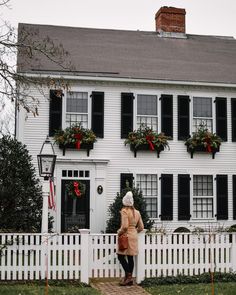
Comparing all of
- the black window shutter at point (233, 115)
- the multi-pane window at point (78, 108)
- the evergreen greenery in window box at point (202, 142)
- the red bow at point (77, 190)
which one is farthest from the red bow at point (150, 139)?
the black window shutter at point (233, 115)

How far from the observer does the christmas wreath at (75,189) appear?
57.8ft

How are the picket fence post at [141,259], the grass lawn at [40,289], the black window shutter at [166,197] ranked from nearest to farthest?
the grass lawn at [40,289]
the picket fence post at [141,259]
the black window shutter at [166,197]

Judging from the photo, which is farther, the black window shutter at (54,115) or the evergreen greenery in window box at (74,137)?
the black window shutter at (54,115)

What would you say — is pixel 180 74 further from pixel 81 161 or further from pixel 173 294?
pixel 173 294

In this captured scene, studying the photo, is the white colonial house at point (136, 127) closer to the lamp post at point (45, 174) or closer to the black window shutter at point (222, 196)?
the black window shutter at point (222, 196)

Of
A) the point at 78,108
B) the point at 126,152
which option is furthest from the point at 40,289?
the point at 78,108

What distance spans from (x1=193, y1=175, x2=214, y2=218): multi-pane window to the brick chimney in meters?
7.64

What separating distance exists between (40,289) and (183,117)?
1096 centimetres

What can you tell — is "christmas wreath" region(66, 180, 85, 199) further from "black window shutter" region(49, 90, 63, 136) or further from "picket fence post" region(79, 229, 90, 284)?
"picket fence post" region(79, 229, 90, 284)

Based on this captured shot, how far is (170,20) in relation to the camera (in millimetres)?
23094

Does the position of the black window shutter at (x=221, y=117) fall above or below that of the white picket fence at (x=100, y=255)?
above

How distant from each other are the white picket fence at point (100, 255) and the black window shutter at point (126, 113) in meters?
7.99

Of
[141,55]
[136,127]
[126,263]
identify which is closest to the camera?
[126,263]

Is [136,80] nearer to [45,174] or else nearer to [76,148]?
[76,148]
